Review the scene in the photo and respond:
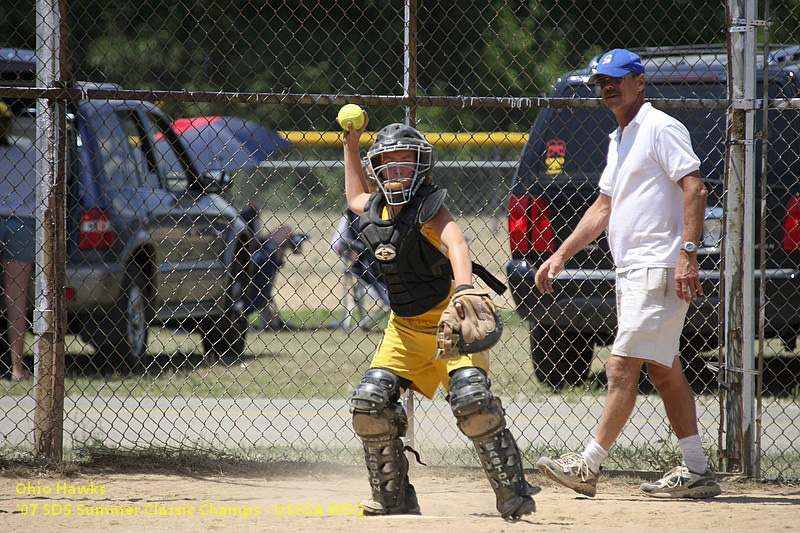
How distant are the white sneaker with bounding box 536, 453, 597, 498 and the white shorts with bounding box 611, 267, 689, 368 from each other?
56 centimetres

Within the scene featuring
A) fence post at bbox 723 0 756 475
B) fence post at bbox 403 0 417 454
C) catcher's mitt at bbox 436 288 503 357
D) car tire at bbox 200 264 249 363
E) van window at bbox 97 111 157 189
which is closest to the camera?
catcher's mitt at bbox 436 288 503 357

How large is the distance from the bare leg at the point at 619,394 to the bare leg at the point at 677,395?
14 centimetres

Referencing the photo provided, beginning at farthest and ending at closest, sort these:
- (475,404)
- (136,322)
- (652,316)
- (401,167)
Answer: (136,322)
(652,316)
(401,167)
(475,404)

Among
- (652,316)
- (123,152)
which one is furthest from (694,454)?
(123,152)

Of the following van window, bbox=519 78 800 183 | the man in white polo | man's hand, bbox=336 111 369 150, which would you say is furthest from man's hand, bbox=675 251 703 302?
van window, bbox=519 78 800 183

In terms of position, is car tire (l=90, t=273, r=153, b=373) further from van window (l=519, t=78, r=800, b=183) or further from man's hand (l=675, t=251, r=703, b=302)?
man's hand (l=675, t=251, r=703, b=302)

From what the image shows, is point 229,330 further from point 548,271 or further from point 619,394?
point 619,394

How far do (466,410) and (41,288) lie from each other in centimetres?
247

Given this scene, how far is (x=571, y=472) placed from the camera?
4.86 m

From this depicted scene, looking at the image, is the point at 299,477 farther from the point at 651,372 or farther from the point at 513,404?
the point at 513,404

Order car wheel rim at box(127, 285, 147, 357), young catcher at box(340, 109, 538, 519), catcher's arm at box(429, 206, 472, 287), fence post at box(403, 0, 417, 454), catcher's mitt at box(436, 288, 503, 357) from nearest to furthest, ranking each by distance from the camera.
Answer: catcher's mitt at box(436, 288, 503, 357) < catcher's arm at box(429, 206, 472, 287) < young catcher at box(340, 109, 538, 519) < fence post at box(403, 0, 417, 454) < car wheel rim at box(127, 285, 147, 357)

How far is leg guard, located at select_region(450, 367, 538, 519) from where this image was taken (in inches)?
169

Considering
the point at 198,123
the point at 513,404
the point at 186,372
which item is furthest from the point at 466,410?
the point at 198,123

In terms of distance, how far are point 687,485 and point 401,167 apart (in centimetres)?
211
